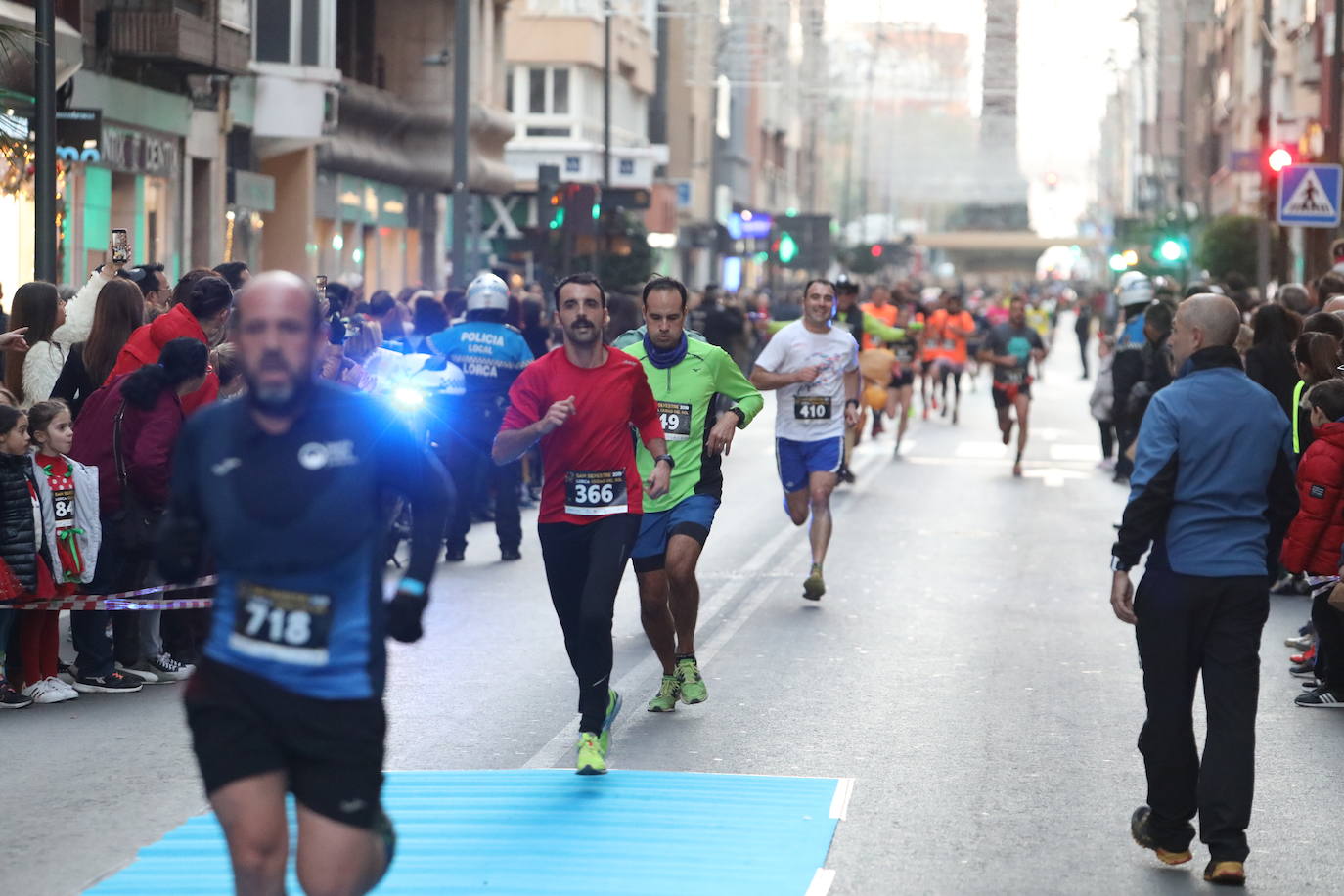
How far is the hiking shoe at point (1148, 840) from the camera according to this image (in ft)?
24.4

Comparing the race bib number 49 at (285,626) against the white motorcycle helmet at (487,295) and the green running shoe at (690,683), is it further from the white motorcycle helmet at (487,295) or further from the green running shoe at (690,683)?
the white motorcycle helmet at (487,295)

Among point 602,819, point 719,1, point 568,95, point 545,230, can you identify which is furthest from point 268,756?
point 568,95

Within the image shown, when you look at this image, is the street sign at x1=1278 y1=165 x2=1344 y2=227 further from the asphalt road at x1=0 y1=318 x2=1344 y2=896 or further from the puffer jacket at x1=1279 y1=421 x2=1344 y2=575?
the puffer jacket at x1=1279 y1=421 x2=1344 y2=575

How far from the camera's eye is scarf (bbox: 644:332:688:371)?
1005 centimetres

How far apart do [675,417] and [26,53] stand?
39.9 ft

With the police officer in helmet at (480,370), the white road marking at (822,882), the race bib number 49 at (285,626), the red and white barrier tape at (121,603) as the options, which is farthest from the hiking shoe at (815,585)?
the race bib number 49 at (285,626)

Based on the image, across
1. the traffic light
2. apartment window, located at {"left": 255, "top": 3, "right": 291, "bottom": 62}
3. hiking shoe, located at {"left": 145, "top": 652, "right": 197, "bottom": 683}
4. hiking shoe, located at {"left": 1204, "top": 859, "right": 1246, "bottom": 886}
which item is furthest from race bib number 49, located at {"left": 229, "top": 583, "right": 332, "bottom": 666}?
the traffic light

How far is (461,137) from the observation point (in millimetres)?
29094

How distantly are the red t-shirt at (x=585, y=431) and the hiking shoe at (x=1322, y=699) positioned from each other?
3768 mm

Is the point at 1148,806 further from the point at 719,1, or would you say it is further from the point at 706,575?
the point at 719,1

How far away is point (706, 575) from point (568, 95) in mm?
47590

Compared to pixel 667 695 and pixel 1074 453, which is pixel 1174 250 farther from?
pixel 667 695

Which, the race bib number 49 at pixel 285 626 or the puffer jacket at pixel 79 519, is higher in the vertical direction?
the race bib number 49 at pixel 285 626

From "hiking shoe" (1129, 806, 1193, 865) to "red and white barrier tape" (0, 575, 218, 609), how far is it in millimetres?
4439
